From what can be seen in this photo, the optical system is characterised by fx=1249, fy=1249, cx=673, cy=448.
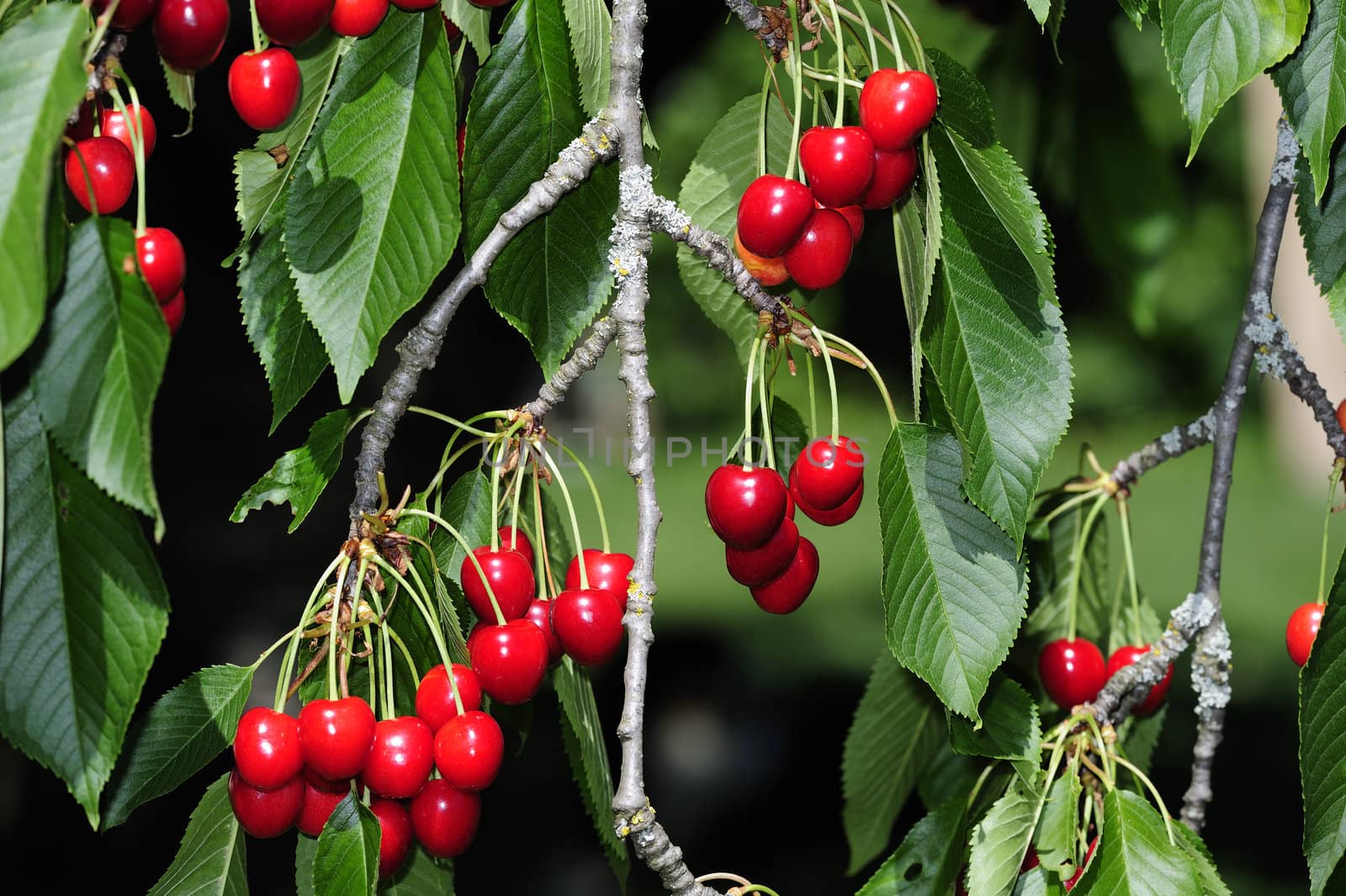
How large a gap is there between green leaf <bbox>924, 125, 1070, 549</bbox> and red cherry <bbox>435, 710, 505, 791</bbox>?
1.54 ft

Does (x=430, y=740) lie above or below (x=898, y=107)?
below

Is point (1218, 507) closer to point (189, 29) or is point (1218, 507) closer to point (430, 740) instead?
point (430, 740)

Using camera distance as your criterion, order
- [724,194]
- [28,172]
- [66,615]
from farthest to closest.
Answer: [724,194] < [66,615] < [28,172]

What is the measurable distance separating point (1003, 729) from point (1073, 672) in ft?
0.95

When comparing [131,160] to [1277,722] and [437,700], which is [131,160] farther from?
[1277,722]

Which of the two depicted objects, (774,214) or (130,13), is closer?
(130,13)

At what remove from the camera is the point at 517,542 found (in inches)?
50.8

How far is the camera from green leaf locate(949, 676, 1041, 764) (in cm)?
124

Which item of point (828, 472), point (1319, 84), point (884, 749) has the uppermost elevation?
point (1319, 84)

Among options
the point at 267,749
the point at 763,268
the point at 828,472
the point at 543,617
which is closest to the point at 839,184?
the point at 763,268

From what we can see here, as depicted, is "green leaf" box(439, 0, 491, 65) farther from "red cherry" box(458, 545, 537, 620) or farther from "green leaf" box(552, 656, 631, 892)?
"green leaf" box(552, 656, 631, 892)

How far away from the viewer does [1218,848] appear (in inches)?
A: 167

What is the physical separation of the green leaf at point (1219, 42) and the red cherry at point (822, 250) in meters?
0.33

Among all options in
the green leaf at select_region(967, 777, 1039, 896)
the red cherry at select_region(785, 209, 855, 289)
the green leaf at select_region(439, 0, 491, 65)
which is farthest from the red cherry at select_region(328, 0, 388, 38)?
the green leaf at select_region(967, 777, 1039, 896)
